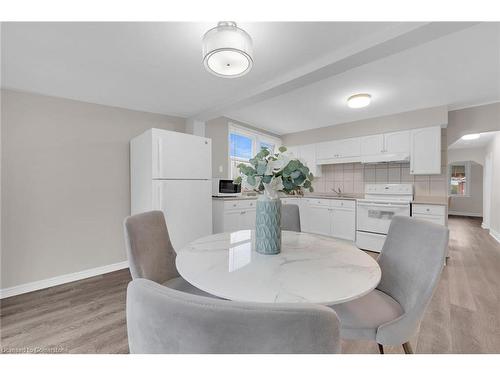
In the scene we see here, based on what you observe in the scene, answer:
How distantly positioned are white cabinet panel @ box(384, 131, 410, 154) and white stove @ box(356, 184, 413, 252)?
0.56 m

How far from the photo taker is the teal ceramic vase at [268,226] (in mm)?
1183

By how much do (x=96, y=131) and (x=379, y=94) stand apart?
143 inches

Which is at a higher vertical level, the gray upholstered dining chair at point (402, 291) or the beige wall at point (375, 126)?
the beige wall at point (375, 126)

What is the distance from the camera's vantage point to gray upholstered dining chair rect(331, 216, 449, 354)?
0.98m

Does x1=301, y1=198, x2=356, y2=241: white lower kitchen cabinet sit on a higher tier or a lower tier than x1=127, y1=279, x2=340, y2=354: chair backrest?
lower

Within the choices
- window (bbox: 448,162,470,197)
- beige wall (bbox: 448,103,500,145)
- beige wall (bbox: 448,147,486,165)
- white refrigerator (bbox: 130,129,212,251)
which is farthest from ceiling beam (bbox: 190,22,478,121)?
window (bbox: 448,162,470,197)

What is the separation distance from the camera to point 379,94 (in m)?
2.78

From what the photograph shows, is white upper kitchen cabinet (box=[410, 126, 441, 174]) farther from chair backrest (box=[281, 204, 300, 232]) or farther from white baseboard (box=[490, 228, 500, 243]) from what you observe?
white baseboard (box=[490, 228, 500, 243])

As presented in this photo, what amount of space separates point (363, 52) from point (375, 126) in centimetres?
257

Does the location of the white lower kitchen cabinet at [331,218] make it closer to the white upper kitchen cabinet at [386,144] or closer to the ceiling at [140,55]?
the white upper kitchen cabinet at [386,144]

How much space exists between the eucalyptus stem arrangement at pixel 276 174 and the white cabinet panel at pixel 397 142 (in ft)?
10.1

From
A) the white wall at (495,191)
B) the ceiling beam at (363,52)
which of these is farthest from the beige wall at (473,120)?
the ceiling beam at (363,52)
